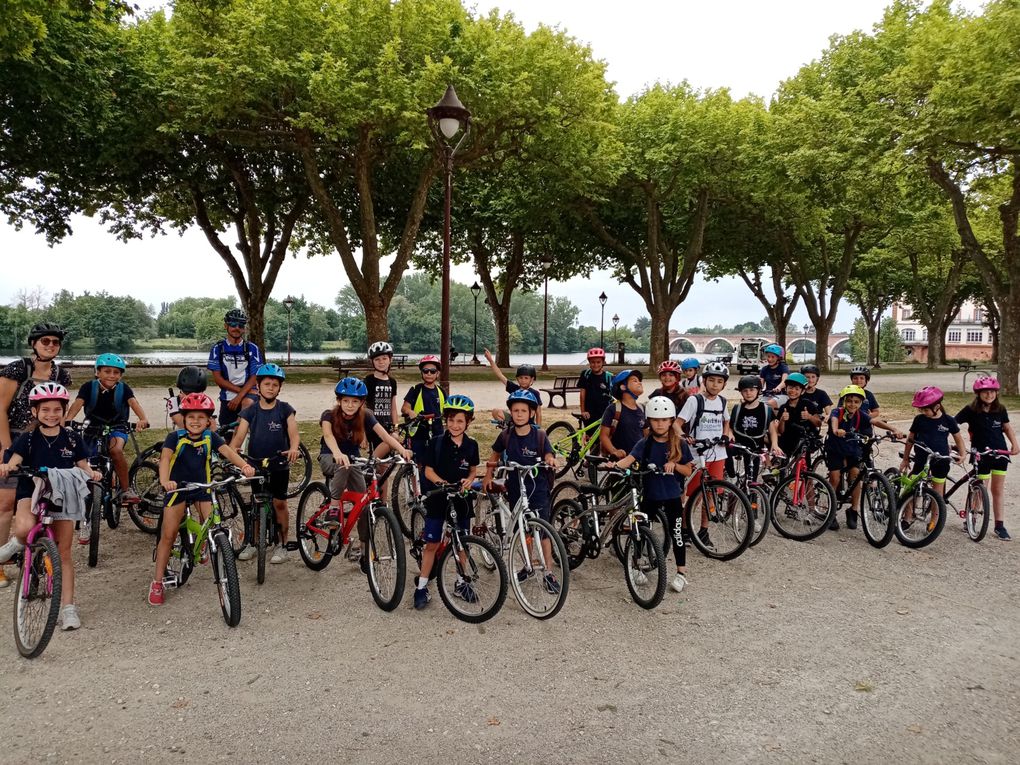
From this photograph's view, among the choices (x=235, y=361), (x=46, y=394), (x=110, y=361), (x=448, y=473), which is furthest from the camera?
(x=235, y=361)

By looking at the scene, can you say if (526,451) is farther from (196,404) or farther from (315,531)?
(196,404)

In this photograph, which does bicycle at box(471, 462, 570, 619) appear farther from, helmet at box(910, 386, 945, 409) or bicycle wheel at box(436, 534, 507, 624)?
helmet at box(910, 386, 945, 409)

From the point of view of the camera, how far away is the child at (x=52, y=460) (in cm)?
445

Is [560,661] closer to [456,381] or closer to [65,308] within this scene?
[456,381]

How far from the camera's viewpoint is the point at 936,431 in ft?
22.5

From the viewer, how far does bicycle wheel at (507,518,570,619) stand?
480 centimetres

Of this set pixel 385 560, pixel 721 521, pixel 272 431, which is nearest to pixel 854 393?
pixel 721 521

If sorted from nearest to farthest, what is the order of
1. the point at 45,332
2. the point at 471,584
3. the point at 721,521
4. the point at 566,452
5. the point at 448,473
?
the point at 471,584, the point at 448,473, the point at 45,332, the point at 721,521, the point at 566,452

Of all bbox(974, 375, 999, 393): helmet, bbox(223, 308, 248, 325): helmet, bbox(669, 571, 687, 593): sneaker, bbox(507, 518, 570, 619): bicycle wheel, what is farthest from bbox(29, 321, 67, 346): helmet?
bbox(974, 375, 999, 393): helmet

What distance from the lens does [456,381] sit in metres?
26.2

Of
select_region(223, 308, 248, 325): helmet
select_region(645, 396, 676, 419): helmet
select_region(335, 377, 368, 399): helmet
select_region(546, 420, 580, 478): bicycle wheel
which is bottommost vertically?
select_region(546, 420, 580, 478): bicycle wheel

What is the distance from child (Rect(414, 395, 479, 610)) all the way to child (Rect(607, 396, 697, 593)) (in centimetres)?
129

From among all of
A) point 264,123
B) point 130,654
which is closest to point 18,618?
point 130,654

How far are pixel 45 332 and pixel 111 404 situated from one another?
119cm
